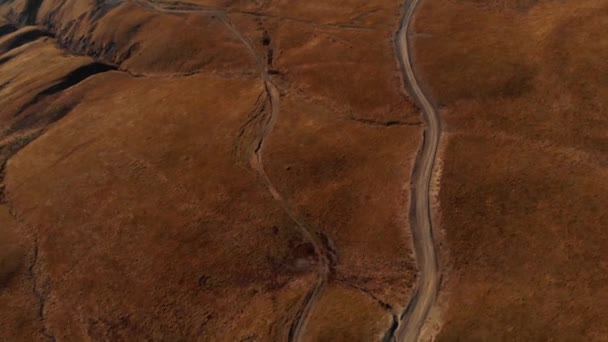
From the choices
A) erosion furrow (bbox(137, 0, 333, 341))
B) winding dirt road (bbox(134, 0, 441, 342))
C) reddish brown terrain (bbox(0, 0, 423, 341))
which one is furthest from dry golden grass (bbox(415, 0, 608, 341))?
erosion furrow (bbox(137, 0, 333, 341))

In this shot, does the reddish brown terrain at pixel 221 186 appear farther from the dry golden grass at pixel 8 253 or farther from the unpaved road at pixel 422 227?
the unpaved road at pixel 422 227

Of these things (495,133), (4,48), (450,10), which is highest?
(450,10)

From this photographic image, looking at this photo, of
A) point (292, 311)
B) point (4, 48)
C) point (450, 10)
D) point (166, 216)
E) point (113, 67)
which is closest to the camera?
point (292, 311)

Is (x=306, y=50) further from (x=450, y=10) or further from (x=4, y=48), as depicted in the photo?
(x=4, y=48)

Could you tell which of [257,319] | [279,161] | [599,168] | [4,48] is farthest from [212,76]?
[4,48]

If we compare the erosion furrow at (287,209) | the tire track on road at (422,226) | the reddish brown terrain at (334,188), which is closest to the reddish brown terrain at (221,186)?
the erosion furrow at (287,209)

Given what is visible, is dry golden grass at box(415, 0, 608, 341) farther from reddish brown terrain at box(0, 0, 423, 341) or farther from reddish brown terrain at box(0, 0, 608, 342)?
reddish brown terrain at box(0, 0, 423, 341)

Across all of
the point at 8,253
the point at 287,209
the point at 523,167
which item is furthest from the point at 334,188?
the point at 8,253
